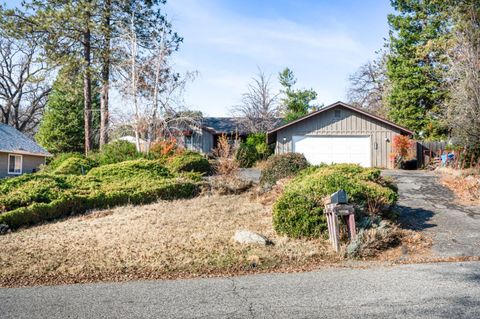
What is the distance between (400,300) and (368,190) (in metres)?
4.26

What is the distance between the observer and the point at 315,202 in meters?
8.41

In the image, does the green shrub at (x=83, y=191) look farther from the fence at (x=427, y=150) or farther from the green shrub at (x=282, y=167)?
the fence at (x=427, y=150)

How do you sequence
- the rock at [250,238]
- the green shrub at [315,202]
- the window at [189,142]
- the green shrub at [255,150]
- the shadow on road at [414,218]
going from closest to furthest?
the rock at [250,238] < the green shrub at [315,202] < the shadow on road at [414,218] < the green shrub at [255,150] < the window at [189,142]

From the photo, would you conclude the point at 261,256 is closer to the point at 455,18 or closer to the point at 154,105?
the point at 154,105

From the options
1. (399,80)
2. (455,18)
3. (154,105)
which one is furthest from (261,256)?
(399,80)

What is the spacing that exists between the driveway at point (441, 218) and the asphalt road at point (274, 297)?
1.92 meters

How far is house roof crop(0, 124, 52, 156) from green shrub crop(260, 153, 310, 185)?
1733 centimetres

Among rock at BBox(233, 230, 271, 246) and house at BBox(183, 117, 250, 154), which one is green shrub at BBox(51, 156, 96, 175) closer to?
rock at BBox(233, 230, 271, 246)

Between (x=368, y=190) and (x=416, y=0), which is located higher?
(x=416, y=0)

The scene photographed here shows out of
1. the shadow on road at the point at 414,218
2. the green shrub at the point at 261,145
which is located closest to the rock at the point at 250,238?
the shadow on road at the point at 414,218

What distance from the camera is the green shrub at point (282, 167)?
12976 mm

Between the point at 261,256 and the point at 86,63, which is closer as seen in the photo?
the point at 261,256

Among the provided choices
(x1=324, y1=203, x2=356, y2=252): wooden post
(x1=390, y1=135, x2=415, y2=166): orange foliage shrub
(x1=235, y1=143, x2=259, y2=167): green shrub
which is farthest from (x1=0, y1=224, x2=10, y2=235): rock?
(x1=390, y1=135, x2=415, y2=166): orange foliage shrub

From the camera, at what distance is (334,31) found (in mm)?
12109
